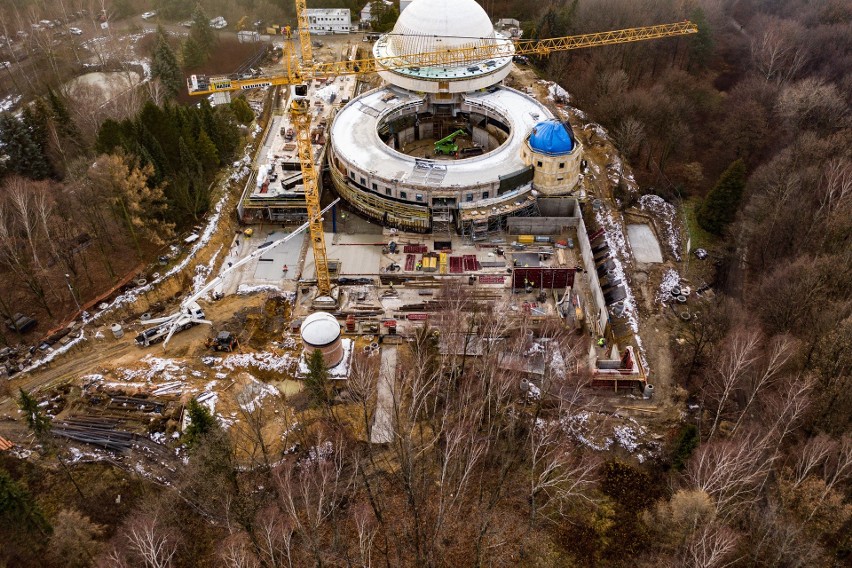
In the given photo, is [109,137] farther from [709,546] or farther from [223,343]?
[709,546]

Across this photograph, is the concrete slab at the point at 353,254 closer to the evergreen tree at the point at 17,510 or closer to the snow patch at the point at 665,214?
the evergreen tree at the point at 17,510

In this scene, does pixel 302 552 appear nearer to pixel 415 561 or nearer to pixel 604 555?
pixel 415 561

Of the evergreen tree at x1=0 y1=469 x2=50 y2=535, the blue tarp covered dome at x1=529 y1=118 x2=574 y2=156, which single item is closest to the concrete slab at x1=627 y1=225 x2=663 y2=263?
the blue tarp covered dome at x1=529 y1=118 x2=574 y2=156

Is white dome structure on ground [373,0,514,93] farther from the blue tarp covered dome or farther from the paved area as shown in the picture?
the paved area

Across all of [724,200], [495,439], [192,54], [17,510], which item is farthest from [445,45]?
[17,510]

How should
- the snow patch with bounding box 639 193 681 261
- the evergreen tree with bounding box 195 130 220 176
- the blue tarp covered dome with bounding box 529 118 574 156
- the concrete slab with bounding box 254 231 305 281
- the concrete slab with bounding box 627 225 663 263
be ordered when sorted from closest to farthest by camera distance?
the concrete slab with bounding box 254 231 305 281 < the concrete slab with bounding box 627 225 663 263 < the blue tarp covered dome with bounding box 529 118 574 156 < the snow patch with bounding box 639 193 681 261 < the evergreen tree with bounding box 195 130 220 176

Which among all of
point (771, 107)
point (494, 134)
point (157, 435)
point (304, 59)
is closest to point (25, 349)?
point (157, 435)
